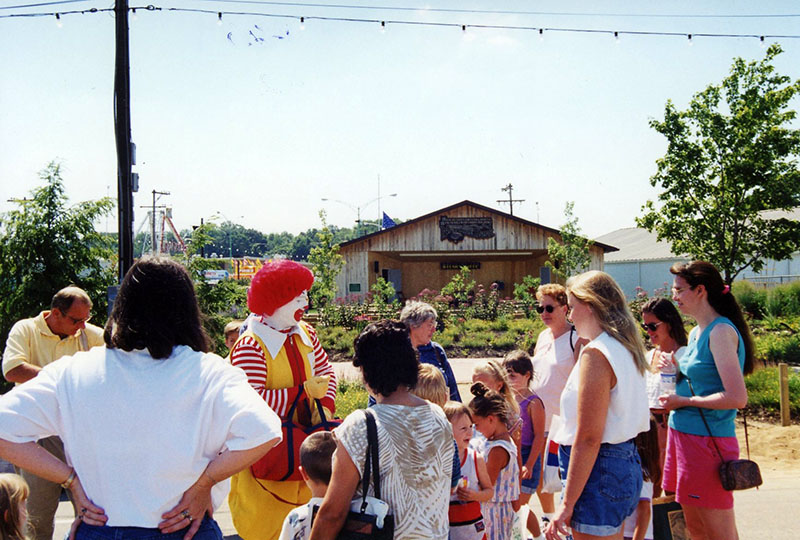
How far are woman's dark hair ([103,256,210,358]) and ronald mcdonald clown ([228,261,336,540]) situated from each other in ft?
3.05

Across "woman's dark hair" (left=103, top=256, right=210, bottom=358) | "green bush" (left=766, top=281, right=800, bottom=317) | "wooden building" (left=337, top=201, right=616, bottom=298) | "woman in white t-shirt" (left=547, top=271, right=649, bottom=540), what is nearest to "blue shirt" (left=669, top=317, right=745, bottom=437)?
"woman in white t-shirt" (left=547, top=271, right=649, bottom=540)

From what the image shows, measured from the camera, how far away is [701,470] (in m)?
3.37

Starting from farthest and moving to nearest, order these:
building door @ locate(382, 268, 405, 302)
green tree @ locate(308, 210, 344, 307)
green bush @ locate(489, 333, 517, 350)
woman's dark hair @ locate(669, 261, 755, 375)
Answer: building door @ locate(382, 268, 405, 302)
green tree @ locate(308, 210, 344, 307)
green bush @ locate(489, 333, 517, 350)
woman's dark hair @ locate(669, 261, 755, 375)

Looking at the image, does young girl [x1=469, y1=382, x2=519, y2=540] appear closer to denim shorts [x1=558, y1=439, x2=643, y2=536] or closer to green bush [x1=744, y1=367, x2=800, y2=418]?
denim shorts [x1=558, y1=439, x2=643, y2=536]

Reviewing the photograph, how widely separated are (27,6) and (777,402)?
1298 centimetres

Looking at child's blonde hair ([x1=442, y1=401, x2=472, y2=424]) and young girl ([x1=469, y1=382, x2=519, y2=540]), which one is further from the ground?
child's blonde hair ([x1=442, y1=401, x2=472, y2=424])

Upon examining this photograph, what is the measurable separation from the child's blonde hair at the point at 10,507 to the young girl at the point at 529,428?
9.73 feet

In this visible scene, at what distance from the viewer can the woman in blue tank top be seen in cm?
332

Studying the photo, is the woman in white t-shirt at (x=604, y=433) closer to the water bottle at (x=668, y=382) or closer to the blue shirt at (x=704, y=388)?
the blue shirt at (x=704, y=388)

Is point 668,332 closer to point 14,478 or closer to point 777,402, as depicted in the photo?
point 14,478

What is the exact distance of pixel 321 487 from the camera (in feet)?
8.56

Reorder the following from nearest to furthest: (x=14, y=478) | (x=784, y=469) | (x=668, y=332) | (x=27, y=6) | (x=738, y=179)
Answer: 1. (x=14, y=478)
2. (x=668, y=332)
3. (x=784, y=469)
4. (x=27, y=6)
5. (x=738, y=179)

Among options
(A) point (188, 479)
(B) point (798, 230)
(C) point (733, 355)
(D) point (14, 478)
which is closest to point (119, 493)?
(A) point (188, 479)

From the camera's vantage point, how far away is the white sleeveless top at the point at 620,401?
267 centimetres
